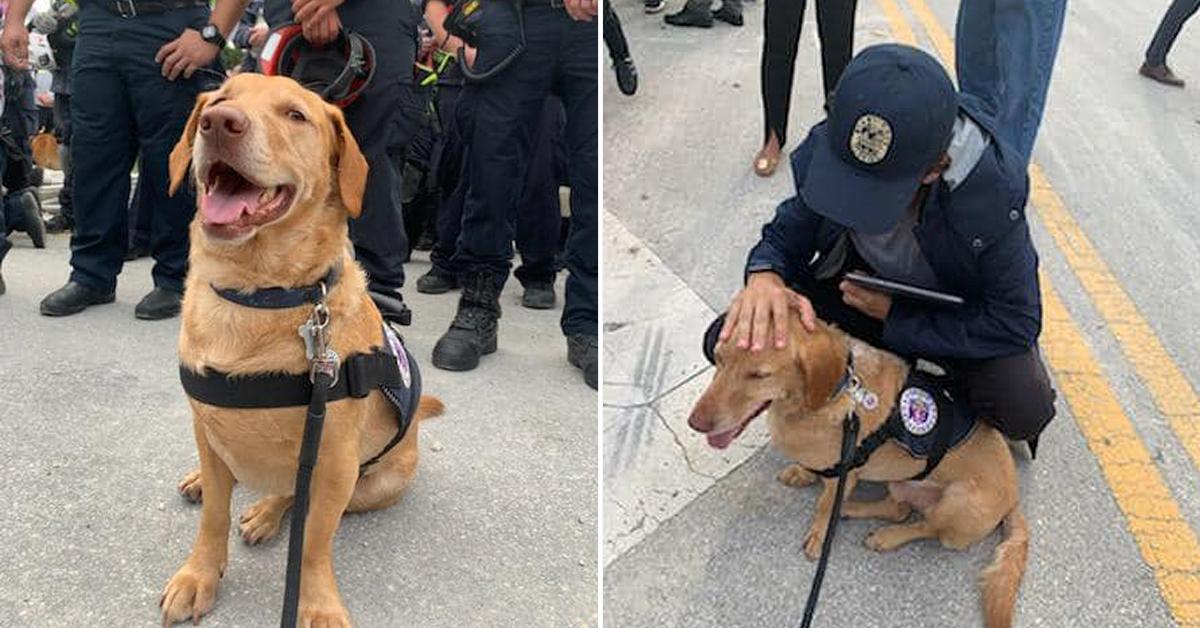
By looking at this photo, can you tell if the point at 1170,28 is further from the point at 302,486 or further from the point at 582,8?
the point at 302,486

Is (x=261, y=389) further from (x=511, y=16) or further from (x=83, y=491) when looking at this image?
(x=511, y=16)

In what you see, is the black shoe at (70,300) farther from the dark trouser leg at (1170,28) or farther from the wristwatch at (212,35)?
the dark trouser leg at (1170,28)

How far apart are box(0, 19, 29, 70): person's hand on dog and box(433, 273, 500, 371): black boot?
2.10m

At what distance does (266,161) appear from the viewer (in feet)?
6.23

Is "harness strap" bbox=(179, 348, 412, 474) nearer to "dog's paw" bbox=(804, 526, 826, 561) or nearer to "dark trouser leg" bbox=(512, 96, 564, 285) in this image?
"dog's paw" bbox=(804, 526, 826, 561)

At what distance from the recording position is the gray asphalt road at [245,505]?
220 cm

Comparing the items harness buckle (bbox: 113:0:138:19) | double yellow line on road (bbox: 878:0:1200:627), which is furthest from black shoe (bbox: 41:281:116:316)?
double yellow line on road (bbox: 878:0:1200:627)

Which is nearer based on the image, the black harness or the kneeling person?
the black harness

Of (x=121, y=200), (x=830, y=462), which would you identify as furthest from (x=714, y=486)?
(x=121, y=200)

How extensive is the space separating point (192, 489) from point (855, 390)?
1.69m

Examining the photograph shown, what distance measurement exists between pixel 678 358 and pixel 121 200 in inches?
89.6

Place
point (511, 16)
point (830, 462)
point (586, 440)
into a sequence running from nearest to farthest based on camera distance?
point (830, 462) < point (586, 440) < point (511, 16)

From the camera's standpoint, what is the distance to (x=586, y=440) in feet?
10.0

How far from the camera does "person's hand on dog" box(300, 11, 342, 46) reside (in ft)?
10.0
